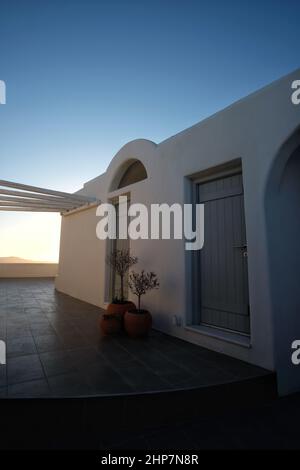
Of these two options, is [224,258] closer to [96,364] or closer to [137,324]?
[137,324]

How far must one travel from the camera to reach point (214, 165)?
10.5ft

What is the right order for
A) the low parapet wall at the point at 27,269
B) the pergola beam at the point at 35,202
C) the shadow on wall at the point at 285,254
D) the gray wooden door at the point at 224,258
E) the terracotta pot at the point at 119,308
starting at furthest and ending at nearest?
the low parapet wall at the point at 27,269, the pergola beam at the point at 35,202, the terracotta pot at the point at 119,308, the gray wooden door at the point at 224,258, the shadow on wall at the point at 285,254

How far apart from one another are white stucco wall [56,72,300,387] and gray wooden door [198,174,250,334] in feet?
0.98

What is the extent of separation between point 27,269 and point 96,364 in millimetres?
12850

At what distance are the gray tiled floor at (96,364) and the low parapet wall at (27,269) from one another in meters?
10.2

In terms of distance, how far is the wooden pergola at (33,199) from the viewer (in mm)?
5414

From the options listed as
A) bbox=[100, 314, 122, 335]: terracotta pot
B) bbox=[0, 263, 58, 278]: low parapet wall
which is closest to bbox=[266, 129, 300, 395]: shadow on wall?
bbox=[100, 314, 122, 335]: terracotta pot

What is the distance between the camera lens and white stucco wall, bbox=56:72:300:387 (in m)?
2.52

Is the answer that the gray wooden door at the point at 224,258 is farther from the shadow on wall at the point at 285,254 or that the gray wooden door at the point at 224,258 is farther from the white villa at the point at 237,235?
the shadow on wall at the point at 285,254

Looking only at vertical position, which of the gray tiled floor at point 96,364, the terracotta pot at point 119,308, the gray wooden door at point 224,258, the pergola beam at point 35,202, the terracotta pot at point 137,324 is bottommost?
the gray tiled floor at point 96,364

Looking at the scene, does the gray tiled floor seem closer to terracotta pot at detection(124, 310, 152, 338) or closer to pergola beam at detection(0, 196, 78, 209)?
terracotta pot at detection(124, 310, 152, 338)

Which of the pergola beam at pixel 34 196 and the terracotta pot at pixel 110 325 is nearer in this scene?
the terracotta pot at pixel 110 325

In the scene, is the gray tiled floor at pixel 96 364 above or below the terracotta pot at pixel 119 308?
below

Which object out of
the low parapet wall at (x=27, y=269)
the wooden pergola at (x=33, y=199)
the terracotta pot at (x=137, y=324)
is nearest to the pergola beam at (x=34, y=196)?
the wooden pergola at (x=33, y=199)
